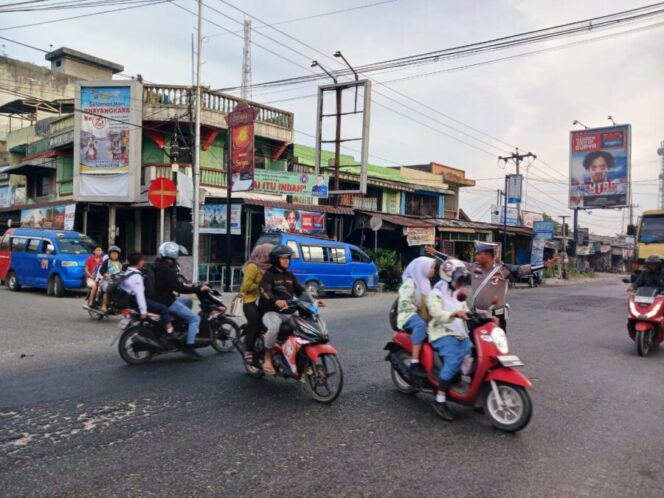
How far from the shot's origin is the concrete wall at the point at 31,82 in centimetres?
3244

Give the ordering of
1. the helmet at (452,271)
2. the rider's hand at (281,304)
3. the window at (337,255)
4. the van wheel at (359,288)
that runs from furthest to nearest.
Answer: the van wheel at (359,288) → the window at (337,255) → the rider's hand at (281,304) → the helmet at (452,271)

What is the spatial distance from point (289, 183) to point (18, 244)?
9169 mm

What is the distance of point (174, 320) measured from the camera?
6961mm

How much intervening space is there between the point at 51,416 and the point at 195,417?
129 centimetres

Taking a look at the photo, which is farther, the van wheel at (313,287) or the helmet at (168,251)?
the van wheel at (313,287)

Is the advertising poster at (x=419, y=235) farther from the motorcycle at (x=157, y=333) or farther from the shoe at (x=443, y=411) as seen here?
the shoe at (x=443, y=411)

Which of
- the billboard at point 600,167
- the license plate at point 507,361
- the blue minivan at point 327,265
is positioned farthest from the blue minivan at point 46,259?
the billboard at point 600,167

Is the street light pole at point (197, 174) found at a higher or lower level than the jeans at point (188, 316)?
higher

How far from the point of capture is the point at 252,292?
6.07 meters

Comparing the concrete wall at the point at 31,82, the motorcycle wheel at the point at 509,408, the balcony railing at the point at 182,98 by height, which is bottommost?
the motorcycle wheel at the point at 509,408

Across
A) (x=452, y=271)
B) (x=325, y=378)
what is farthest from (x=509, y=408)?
(x=325, y=378)

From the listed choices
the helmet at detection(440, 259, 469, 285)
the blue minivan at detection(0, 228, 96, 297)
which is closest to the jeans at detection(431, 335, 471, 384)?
the helmet at detection(440, 259, 469, 285)

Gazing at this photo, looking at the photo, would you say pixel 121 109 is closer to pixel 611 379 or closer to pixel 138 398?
pixel 138 398

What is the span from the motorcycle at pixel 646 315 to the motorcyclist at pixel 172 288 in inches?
263
